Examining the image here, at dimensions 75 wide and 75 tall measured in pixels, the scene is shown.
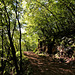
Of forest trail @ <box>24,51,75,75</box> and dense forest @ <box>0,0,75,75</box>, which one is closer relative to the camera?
forest trail @ <box>24,51,75,75</box>

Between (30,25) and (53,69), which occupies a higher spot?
(30,25)

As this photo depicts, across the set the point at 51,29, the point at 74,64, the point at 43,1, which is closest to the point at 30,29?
the point at 51,29

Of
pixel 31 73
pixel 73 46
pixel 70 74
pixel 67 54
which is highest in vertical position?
pixel 73 46

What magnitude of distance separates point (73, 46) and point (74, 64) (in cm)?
245

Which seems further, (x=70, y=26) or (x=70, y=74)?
(x=70, y=26)

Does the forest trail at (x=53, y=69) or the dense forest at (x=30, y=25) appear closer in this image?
the forest trail at (x=53, y=69)

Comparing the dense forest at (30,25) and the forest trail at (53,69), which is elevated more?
the dense forest at (30,25)

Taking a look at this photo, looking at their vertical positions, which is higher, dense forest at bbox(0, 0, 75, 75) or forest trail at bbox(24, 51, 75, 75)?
dense forest at bbox(0, 0, 75, 75)

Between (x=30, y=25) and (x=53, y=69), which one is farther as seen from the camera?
(x=30, y=25)

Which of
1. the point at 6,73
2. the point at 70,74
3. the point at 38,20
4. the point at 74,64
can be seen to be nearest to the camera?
the point at 70,74

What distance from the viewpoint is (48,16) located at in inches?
545

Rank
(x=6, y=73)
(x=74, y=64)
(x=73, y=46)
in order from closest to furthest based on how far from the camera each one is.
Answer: (x=74, y=64), (x=73, y=46), (x=6, y=73)

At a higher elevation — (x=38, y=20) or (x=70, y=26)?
(x=38, y=20)

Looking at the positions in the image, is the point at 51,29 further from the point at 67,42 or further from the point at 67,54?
the point at 67,54
